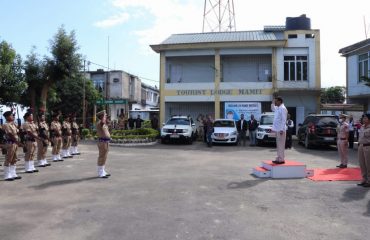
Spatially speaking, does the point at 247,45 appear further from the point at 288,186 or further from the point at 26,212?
the point at 26,212

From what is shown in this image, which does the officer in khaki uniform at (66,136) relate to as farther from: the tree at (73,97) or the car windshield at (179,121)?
the tree at (73,97)

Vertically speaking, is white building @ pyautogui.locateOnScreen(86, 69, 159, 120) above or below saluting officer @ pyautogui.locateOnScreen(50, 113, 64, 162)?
above

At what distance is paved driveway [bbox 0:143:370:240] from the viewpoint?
5816mm


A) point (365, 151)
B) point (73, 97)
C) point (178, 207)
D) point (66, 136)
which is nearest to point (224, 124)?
point (66, 136)

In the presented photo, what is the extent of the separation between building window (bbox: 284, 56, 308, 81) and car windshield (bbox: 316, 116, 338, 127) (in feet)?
31.2

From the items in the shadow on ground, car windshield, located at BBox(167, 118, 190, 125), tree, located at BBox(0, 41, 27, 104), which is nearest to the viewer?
the shadow on ground

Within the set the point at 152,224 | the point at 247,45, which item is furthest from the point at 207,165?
the point at 247,45

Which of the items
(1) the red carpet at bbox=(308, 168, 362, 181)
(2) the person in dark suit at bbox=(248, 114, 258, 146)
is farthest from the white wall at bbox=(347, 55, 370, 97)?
(1) the red carpet at bbox=(308, 168, 362, 181)

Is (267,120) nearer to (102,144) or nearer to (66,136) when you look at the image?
(66,136)

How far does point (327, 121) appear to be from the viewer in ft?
63.8

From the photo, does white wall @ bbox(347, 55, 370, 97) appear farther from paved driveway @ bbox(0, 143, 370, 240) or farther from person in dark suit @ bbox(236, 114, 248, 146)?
paved driveway @ bbox(0, 143, 370, 240)

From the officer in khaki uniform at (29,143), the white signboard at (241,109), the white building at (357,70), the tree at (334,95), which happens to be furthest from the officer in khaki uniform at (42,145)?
the tree at (334,95)

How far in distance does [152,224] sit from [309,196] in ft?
12.0

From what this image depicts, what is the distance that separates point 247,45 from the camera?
28109 millimetres
